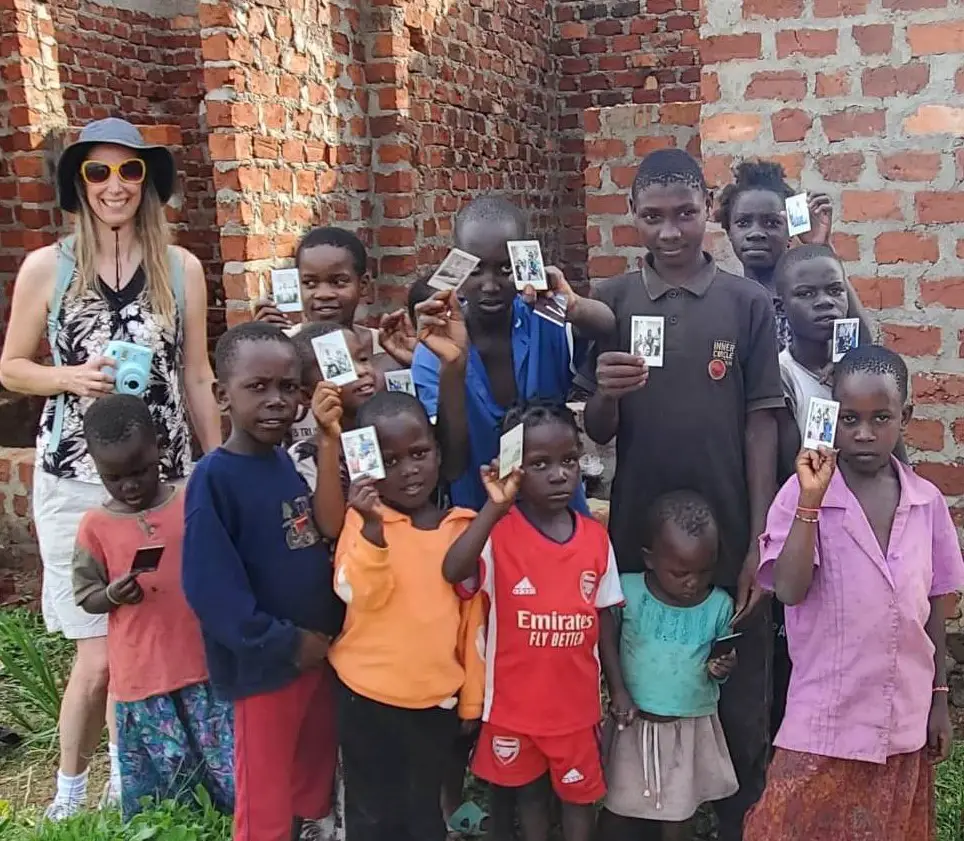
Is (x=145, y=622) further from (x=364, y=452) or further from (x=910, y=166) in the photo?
(x=910, y=166)

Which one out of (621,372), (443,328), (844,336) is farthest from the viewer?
(844,336)

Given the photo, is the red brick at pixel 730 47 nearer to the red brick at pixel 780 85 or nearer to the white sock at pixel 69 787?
the red brick at pixel 780 85

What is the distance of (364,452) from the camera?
93.4 inches

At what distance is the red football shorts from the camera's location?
2.60 m

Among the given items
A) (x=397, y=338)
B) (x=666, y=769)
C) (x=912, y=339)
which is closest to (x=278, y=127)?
(x=397, y=338)

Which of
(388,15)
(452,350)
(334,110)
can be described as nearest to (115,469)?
(452,350)

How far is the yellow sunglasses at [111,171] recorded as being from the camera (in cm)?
298

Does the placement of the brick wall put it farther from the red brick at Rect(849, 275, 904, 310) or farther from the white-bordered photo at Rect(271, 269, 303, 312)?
the white-bordered photo at Rect(271, 269, 303, 312)

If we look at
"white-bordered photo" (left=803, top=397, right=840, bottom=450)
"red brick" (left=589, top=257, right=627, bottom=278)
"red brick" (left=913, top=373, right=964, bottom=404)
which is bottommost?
"red brick" (left=913, top=373, right=964, bottom=404)

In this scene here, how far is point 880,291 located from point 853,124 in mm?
596

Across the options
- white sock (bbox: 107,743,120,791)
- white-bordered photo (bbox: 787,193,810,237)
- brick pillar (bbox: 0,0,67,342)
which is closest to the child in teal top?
white-bordered photo (bbox: 787,193,810,237)

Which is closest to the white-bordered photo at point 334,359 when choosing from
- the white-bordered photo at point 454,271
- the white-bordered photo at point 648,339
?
the white-bordered photo at point 454,271

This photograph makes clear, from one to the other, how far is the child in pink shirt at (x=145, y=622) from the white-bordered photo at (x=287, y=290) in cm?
47

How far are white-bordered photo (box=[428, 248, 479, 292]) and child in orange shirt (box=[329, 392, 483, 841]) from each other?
0.95 feet
